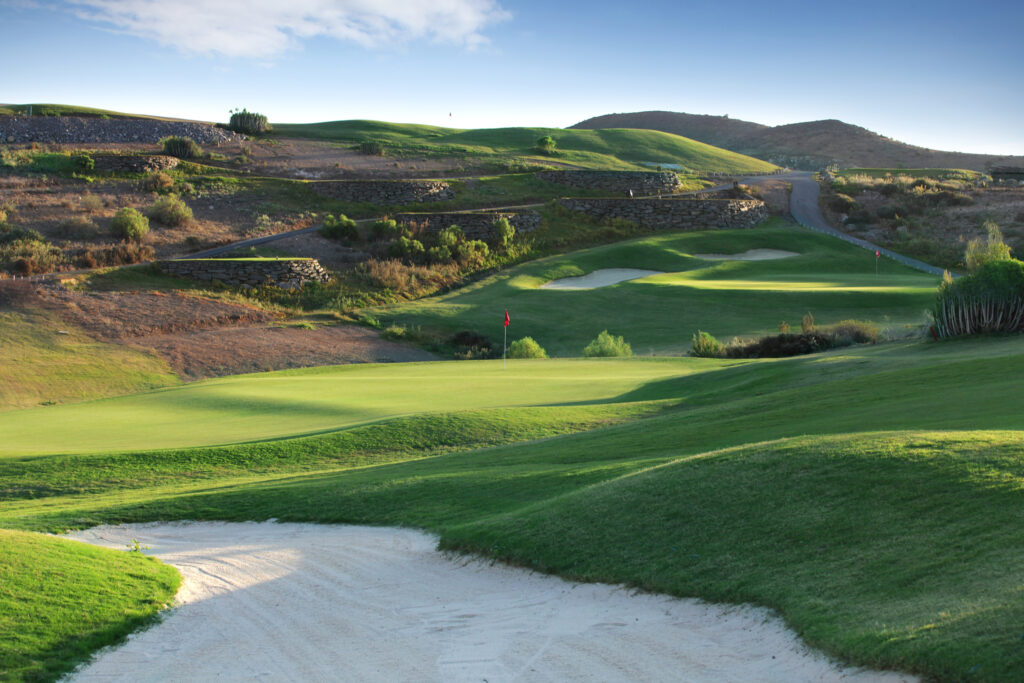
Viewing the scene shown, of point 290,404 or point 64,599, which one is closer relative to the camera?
point 64,599

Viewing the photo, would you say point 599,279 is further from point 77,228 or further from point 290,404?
point 290,404

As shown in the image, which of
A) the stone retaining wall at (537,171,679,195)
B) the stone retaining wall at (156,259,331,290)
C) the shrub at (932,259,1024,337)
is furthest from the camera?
the stone retaining wall at (537,171,679,195)

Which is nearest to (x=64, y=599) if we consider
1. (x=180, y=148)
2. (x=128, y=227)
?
(x=128, y=227)

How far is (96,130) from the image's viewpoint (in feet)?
223

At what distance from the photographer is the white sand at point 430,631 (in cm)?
620

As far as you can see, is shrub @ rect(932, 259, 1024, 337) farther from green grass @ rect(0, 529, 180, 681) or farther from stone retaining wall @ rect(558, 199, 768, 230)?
stone retaining wall @ rect(558, 199, 768, 230)

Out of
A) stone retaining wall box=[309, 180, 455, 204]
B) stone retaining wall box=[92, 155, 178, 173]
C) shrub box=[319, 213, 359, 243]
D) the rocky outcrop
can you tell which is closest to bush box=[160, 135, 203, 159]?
the rocky outcrop

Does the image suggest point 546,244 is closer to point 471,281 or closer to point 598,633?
point 471,281

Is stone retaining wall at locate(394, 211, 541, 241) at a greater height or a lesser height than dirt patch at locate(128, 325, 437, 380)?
greater

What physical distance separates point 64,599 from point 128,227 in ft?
134

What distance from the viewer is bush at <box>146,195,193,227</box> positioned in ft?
155

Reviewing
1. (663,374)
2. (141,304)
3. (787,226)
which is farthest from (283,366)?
(787,226)

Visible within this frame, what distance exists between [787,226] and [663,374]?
1720 inches

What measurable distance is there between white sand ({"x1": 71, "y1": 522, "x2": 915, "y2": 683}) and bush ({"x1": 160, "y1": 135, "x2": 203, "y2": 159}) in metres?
60.5
